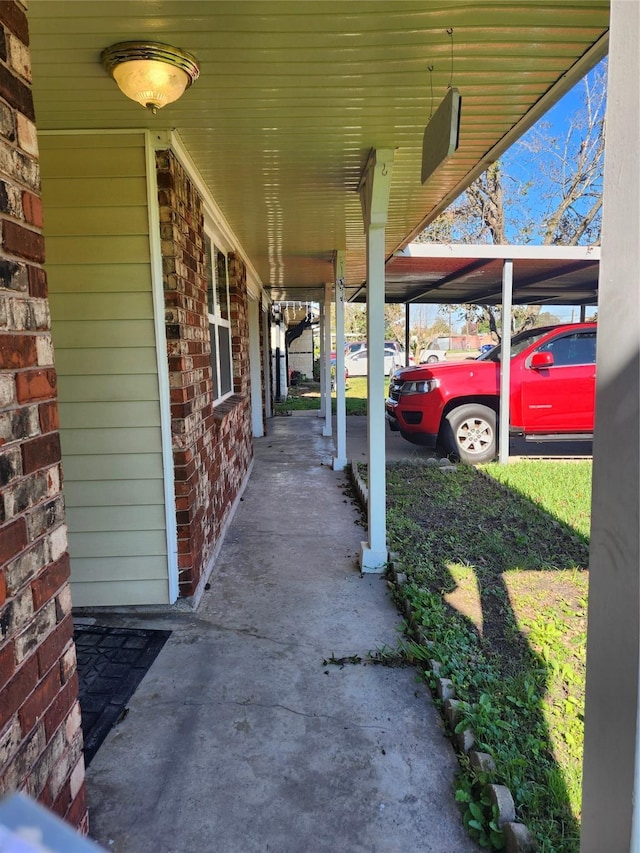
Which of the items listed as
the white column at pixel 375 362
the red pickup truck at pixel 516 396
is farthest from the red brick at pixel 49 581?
the red pickup truck at pixel 516 396

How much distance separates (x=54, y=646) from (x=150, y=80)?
203 cm

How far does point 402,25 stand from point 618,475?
192 cm

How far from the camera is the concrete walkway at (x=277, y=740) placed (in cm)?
185

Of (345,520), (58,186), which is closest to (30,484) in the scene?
(58,186)

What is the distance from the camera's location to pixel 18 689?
1329 millimetres

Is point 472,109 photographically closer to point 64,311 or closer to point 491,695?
point 64,311

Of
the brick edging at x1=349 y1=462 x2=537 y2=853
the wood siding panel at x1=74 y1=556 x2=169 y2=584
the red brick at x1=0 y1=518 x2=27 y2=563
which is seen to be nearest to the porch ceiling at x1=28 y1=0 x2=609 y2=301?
the red brick at x1=0 y1=518 x2=27 y2=563

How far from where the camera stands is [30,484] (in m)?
1.42

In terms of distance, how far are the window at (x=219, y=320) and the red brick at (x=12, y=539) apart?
11.5 feet

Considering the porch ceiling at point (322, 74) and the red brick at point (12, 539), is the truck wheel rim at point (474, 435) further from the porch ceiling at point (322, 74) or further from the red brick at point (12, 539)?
the red brick at point (12, 539)

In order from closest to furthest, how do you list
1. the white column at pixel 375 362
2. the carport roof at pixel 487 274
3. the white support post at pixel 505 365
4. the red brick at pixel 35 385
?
the red brick at pixel 35 385, the white column at pixel 375 362, the carport roof at pixel 487 274, the white support post at pixel 505 365

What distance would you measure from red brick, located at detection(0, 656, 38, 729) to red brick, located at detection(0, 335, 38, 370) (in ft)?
2.38

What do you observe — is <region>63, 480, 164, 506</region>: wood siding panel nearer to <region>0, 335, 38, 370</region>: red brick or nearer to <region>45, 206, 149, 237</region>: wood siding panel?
<region>45, 206, 149, 237</region>: wood siding panel

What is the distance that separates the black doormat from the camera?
2383 millimetres
